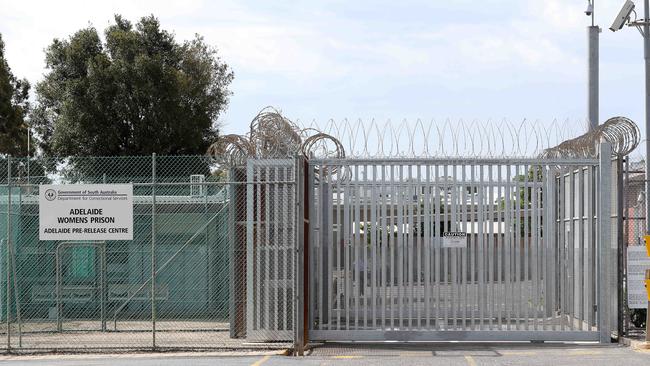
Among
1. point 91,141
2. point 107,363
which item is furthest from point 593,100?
point 91,141

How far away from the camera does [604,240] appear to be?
51.1 ft

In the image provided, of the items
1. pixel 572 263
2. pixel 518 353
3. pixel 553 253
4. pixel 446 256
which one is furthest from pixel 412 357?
pixel 572 263

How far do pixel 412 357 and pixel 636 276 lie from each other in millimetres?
3586

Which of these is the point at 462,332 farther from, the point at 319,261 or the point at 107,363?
the point at 107,363

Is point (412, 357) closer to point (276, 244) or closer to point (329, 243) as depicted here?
point (329, 243)

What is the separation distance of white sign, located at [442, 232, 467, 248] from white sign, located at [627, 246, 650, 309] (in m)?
2.38

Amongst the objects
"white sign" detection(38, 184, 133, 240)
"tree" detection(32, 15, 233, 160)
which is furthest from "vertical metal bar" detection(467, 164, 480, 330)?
"tree" detection(32, 15, 233, 160)

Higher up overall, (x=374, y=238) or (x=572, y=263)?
(x=374, y=238)

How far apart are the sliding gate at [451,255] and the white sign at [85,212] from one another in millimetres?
2752

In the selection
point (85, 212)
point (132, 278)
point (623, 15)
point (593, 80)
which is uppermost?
point (623, 15)

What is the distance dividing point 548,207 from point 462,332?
7.26 ft

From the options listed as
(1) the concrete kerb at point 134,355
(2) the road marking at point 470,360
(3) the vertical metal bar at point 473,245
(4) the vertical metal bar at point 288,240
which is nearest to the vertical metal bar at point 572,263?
(3) the vertical metal bar at point 473,245

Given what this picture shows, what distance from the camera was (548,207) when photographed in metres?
15.8

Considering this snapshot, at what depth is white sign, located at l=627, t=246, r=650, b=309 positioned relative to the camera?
15.6 metres
